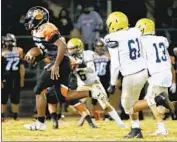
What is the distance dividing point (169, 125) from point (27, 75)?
488cm

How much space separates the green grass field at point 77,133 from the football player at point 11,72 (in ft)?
4.02

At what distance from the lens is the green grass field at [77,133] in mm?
11992

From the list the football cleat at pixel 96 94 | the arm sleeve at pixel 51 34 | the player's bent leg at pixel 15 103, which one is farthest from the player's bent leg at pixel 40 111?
the player's bent leg at pixel 15 103

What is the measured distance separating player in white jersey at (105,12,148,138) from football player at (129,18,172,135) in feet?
1.72

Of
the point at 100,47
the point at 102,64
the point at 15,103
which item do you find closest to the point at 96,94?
the point at 15,103

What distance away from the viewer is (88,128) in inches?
557

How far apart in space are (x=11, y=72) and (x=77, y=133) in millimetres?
4290

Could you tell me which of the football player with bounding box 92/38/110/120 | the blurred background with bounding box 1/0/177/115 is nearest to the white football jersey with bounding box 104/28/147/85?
the football player with bounding box 92/38/110/120

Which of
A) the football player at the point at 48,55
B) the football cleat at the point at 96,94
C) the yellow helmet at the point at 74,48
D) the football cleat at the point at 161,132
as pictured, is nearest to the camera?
the football cleat at the point at 161,132

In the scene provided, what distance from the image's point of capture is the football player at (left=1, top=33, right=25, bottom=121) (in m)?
16.9

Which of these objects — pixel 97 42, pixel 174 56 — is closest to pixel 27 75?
pixel 97 42

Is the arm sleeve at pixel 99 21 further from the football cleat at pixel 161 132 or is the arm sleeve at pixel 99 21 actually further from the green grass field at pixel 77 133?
the football cleat at pixel 161 132

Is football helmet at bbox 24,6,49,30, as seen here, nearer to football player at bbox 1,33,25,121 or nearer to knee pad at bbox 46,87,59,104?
knee pad at bbox 46,87,59,104

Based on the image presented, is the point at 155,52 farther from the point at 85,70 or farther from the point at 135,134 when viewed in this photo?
the point at 85,70
